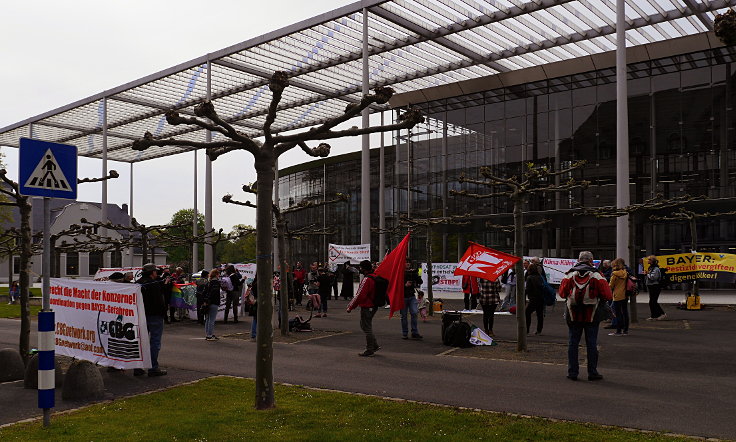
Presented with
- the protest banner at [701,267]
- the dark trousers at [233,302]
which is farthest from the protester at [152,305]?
the protest banner at [701,267]

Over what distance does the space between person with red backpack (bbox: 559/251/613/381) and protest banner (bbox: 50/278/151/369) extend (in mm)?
6433

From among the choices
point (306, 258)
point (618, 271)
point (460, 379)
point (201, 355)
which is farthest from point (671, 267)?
point (306, 258)

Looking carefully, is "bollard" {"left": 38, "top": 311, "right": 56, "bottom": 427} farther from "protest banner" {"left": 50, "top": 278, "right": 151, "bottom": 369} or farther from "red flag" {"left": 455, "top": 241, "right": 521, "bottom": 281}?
"red flag" {"left": 455, "top": 241, "right": 521, "bottom": 281}

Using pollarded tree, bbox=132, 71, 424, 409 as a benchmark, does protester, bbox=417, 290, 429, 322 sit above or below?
below

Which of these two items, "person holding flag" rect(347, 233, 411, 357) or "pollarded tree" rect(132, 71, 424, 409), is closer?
"pollarded tree" rect(132, 71, 424, 409)

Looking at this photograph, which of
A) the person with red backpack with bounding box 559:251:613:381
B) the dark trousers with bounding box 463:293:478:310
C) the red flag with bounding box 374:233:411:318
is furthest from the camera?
the dark trousers with bounding box 463:293:478:310

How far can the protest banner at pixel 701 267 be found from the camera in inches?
817

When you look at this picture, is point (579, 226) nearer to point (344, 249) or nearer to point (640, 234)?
point (640, 234)

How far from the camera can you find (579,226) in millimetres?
37281

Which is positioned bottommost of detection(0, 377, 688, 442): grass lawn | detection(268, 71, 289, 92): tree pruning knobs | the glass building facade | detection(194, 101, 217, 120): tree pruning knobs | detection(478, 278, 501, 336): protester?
detection(0, 377, 688, 442): grass lawn

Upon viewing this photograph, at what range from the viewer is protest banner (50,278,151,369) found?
1018cm

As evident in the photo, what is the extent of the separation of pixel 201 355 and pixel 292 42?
25.9 meters

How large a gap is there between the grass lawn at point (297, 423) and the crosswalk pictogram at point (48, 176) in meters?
2.68

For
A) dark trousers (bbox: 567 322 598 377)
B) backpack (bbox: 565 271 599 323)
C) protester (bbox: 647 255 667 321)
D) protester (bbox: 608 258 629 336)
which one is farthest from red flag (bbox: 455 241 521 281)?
protester (bbox: 647 255 667 321)
